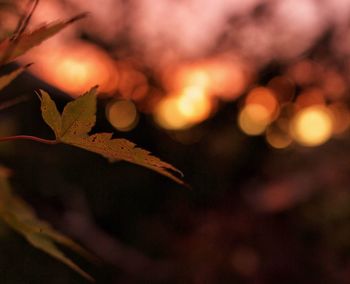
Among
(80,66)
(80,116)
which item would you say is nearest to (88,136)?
(80,116)

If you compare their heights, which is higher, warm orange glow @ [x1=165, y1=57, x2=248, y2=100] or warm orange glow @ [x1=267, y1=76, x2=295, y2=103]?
warm orange glow @ [x1=165, y1=57, x2=248, y2=100]

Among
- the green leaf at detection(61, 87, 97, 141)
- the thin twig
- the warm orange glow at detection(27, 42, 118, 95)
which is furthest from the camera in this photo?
the warm orange glow at detection(27, 42, 118, 95)

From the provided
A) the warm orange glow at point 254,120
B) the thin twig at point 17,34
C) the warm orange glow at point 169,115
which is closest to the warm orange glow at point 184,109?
the warm orange glow at point 169,115

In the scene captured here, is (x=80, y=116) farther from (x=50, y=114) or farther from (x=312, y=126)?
(x=312, y=126)

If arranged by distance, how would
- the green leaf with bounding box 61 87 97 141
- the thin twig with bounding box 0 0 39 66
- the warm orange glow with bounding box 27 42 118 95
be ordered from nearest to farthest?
1. the thin twig with bounding box 0 0 39 66
2. the green leaf with bounding box 61 87 97 141
3. the warm orange glow with bounding box 27 42 118 95

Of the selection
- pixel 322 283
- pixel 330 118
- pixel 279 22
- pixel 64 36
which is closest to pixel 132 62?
pixel 64 36

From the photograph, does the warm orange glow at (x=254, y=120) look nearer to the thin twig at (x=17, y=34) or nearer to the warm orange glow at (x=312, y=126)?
the warm orange glow at (x=312, y=126)

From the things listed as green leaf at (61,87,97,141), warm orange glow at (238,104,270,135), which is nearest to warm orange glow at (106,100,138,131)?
warm orange glow at (238,104,270,135)

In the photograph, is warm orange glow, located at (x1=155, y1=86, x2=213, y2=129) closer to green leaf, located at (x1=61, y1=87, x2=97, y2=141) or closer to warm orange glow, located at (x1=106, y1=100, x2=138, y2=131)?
warm orange glow, located at (x1=106, y1=100, x2=138, y2=131)
